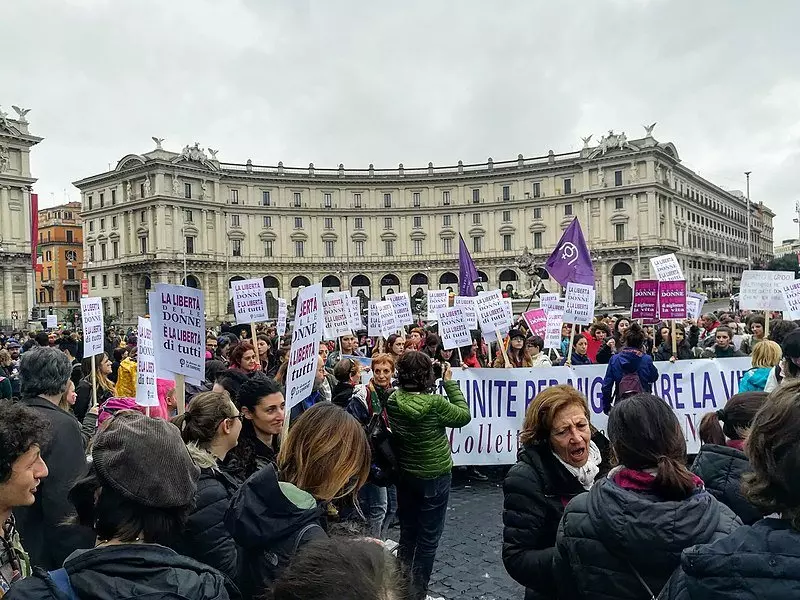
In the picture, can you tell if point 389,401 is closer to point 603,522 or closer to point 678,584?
point 603,522

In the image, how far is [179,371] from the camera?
516 cm

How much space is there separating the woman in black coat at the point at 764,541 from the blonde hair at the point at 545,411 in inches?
49.3

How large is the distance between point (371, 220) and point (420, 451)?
66030 mm

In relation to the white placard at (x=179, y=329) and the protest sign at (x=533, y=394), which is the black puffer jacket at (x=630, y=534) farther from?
the protest sign at (x=533, y=394)

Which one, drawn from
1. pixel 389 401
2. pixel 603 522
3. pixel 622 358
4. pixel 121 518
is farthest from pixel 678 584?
pixel 622 358

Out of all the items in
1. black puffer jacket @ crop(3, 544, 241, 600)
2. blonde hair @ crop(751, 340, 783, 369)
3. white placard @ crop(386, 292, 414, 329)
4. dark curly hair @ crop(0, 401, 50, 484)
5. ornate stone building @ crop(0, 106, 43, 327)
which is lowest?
black puffer jacket @ crop(3, 544, 241, 600)

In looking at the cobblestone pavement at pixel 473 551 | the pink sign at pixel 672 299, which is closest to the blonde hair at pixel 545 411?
the cobblestone pavement at pixel 473 551

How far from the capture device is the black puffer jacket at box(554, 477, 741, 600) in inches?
80.4

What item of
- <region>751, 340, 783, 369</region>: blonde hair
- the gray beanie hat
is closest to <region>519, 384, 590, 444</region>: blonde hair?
the gray beanie hat

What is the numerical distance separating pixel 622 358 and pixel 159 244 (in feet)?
201

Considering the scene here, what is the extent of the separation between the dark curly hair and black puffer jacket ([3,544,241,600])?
81cm

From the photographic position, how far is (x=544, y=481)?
9.52ft

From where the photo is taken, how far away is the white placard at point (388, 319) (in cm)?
1191

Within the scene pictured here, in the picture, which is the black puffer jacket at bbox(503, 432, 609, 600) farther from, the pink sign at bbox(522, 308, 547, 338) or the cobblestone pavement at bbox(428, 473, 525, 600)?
the pink sign at bbox(522, 308, 547, 338)
